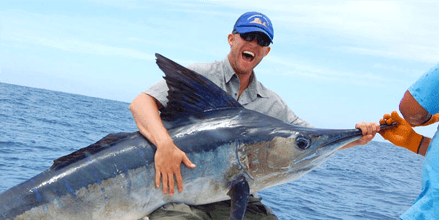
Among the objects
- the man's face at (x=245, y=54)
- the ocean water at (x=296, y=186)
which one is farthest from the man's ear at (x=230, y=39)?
the ocean water at (x=296, y=186)

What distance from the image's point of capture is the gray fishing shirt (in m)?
3.40

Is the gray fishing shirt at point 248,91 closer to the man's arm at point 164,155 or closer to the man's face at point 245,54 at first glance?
the man's face at point 245,54

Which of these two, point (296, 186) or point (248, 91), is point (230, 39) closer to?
point (248, 91)

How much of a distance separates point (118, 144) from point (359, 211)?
8882mm

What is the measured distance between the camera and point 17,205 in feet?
7.82

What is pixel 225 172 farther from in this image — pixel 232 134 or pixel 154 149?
pixel 154 149

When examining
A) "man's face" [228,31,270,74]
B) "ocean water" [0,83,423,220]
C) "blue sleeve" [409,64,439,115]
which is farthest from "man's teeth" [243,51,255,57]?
"ocean water" [0,83,423,220]

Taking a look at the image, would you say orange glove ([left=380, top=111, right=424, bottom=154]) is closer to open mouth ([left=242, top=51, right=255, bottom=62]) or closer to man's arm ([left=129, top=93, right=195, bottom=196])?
open mouth ([left=242, top=51, right=255, bottom=62])

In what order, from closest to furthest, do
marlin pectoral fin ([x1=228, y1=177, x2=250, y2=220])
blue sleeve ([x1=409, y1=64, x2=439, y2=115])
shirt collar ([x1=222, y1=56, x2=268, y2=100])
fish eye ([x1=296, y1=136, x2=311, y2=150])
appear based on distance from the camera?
1. blue sleeve ([x1=409, y1=64, x2=439, y2=115])
2. marlin pectoral fin ([x1=228, y1=177, x2=250, y2=220])
3. fish eye ([x1=296, y1=136, x2=311, y2=150])
4. shirt collar ([x1=222, y1=56, x2=268, y2=100])

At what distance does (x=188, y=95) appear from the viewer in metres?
2.78

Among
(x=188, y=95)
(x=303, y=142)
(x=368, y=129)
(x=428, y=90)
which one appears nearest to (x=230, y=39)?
(x=188, y=95)

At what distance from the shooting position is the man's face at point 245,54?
3279 millimetres

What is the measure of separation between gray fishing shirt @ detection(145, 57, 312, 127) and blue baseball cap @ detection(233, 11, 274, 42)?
1.14 feet

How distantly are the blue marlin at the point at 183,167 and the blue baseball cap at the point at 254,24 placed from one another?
0.76m
